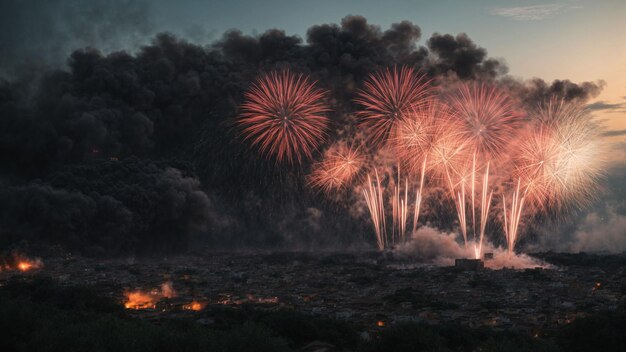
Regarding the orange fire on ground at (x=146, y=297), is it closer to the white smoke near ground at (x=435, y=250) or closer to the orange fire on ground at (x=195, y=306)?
the orange fire on ground at (x=195, y=306)

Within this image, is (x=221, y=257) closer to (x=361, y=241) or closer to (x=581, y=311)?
(x=361, y=241)

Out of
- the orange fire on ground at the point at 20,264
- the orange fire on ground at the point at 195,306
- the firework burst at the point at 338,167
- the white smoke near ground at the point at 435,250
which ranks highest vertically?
the firework burst at the point at 338,167

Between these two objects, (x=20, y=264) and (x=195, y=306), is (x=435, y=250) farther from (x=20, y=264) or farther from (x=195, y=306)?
(x=20, y=264)

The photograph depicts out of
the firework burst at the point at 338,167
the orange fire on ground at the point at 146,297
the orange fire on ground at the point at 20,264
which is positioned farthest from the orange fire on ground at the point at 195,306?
the firework burst at the point at 338,167

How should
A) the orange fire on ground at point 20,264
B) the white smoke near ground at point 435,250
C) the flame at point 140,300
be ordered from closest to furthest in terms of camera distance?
the flame at point 140,300
the orange fire on ground at point 20,264
the white smoke near ground at point 435,250

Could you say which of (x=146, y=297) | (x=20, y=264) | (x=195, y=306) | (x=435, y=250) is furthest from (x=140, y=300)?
(x=435, y=250)

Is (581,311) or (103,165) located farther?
(103,165)

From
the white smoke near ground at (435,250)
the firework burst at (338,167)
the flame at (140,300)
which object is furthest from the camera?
the white smoke near ground at (435,250)

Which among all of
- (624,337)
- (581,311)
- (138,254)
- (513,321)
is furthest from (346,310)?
(138,254)

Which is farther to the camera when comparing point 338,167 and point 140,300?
point 338,167
